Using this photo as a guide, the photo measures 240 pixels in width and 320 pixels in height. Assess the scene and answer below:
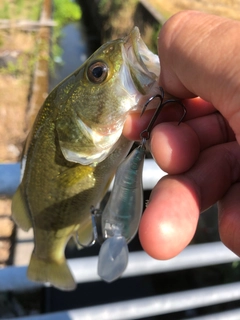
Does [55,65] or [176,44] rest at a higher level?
[176,44]

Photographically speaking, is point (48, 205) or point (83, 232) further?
point (83, 232)

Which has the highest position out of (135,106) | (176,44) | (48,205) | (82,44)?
(176,44)

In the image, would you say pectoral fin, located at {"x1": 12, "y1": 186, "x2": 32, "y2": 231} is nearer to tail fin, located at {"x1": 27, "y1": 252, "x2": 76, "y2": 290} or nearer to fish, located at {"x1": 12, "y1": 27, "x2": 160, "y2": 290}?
fish, located at {"x1": 12, "y1": 27, "x2": 160, "y2": 290}

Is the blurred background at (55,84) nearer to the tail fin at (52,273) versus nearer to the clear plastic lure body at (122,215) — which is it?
Result: the tail fin at (52,273)

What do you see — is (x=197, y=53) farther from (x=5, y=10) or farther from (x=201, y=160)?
(x=5, y=10)

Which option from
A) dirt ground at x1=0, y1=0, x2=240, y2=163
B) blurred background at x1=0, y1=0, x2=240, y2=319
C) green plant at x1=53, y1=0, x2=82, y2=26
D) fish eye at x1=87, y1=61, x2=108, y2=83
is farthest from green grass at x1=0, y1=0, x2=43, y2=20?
fish eye at x1=87, y1=61, x2=108, y2=83

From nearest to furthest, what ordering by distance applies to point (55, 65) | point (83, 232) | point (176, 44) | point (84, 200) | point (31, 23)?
point (176, 44) < point (84, 200) < point (83, 232) < point (55, 65) < point (31, 23)

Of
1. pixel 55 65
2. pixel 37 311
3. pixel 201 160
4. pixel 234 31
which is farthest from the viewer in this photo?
pixel 55 65

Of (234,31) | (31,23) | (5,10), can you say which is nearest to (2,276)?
(234,31)
